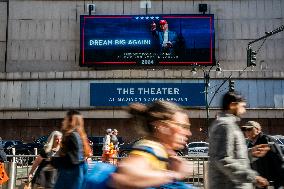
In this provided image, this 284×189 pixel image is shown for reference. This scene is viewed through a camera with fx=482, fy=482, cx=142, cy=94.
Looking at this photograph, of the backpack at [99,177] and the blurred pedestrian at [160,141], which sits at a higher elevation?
the blurred pedestrian at [160,141]

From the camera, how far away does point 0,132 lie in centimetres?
3934

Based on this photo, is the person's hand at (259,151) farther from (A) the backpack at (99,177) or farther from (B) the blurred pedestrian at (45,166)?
(A) the backpack at (99,177)

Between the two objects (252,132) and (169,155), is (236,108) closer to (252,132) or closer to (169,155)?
(252,132)

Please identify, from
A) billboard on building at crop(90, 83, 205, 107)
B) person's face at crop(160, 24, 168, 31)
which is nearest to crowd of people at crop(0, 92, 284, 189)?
billboard on building at crop(90, 83, 205, 107)

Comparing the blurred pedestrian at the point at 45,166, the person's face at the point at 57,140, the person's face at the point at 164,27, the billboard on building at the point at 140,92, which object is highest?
the person's face at the point at 164,27

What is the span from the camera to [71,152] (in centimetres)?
564

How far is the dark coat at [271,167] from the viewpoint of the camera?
6.03 metres

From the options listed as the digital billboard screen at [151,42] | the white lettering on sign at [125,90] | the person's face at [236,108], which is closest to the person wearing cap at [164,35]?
the digital billboard screen at [151,42]

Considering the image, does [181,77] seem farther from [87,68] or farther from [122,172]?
[122,172]

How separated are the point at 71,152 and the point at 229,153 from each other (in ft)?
6.76

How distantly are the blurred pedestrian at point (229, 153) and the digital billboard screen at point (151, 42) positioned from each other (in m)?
34.9

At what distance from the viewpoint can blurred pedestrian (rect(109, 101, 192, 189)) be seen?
2379mm

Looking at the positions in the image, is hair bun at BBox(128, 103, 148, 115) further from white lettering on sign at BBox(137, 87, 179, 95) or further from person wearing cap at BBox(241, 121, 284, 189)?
white lettering on sign at BBox(137, 87, 179, 95)

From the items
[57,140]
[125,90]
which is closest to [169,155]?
[57,140]
